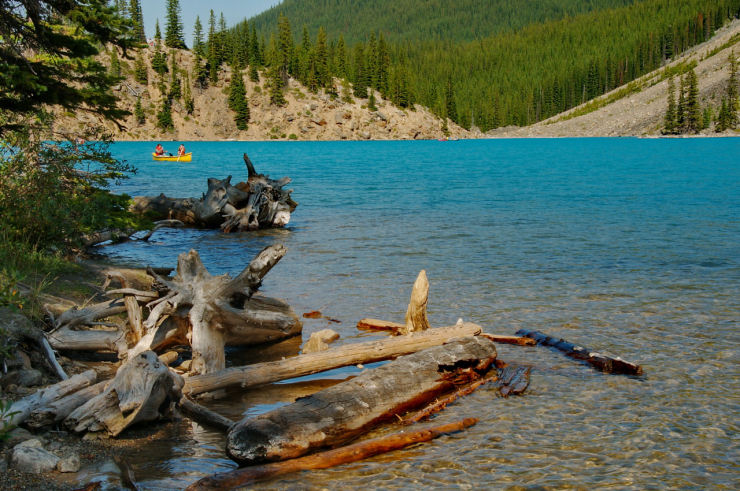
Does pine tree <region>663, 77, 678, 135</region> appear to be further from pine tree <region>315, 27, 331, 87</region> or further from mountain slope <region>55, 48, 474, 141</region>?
pine tree <region>315, 27, 331, 87</region>

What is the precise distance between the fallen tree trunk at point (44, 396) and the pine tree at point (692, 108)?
173347 mm

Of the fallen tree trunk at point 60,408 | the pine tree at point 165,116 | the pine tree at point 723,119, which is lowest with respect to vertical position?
the fallen tree trunk at point 60,408

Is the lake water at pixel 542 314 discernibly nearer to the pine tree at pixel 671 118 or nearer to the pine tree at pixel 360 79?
the pine tree at pixel 671 118

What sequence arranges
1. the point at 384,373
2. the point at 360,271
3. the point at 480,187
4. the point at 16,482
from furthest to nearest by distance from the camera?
the point at 480,187 < the point at 360,271 < the point at 384,373 < the point at 16,482

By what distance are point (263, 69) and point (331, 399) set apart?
182 metres

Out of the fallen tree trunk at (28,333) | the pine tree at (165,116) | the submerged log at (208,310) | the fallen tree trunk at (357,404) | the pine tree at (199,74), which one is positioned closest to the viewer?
the fallen tree trunk at (357,404)

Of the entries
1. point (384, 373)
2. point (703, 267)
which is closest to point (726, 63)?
point (703, 267)

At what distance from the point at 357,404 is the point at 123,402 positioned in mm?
2550

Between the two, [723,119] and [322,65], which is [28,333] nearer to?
[322,65]

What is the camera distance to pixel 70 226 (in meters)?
13.5

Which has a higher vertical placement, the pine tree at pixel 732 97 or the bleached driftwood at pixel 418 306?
the pine tree at pixel 732 97

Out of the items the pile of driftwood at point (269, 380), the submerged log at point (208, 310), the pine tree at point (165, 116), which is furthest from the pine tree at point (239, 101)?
the submerged log at point (208, 310)

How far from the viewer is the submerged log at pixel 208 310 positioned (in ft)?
29.4

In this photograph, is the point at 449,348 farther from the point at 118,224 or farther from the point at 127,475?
the point at 118,224
